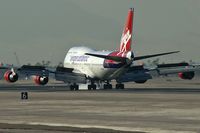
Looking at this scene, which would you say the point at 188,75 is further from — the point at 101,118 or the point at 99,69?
the point at 101,118

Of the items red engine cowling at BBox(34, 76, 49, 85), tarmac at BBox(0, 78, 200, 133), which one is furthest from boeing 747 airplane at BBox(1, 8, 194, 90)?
tarmac at BBox(0, 78, 200, 133)

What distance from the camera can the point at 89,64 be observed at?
97.7 metres

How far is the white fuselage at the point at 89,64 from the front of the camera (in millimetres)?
93812

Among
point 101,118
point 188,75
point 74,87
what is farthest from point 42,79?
point 101,118

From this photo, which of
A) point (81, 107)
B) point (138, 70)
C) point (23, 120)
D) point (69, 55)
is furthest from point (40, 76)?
point (23, 120)

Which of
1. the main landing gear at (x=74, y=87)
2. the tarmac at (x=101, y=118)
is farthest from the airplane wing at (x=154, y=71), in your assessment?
the tarmac at (x=101, y=118)

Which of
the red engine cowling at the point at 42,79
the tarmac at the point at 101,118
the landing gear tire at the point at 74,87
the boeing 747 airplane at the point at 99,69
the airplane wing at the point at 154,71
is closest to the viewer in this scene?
the tarmac at the point at 101,118

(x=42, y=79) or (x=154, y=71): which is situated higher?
(x=154, y=71)

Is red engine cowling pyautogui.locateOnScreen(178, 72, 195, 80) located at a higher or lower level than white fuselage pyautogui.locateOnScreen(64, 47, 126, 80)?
lower

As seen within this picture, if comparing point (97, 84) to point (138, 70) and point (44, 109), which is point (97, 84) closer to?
point (138, 70)

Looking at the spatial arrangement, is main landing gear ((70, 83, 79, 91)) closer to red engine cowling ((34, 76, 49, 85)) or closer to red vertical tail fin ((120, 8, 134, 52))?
red engine cowling ((34, 76, 49, 85))

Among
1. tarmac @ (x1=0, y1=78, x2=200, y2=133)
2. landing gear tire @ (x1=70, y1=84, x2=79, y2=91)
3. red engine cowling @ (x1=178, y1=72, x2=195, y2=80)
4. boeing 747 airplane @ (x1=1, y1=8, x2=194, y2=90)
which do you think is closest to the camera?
tarmac @ (x1=0, y1=78, x2=200, y2=133)

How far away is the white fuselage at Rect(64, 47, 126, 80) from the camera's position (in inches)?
3693

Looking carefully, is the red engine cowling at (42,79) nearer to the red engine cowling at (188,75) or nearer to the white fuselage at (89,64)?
the white fuselage at (89,64)
